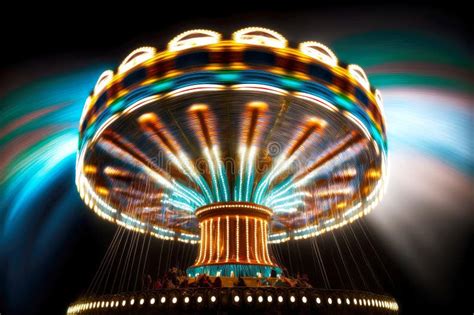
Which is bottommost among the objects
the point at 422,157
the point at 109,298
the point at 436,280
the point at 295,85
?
the point at 436,280

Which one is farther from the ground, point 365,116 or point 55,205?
point 365,116

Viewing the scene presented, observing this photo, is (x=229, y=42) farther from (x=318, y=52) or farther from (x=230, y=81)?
(x=318, y=52)

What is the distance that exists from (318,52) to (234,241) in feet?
16.0

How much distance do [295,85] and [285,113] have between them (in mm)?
1139

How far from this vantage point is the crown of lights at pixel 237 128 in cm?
739

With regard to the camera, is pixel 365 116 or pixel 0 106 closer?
pixel 365 116

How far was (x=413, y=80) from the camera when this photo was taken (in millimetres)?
12445

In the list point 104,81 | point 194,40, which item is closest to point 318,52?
point 194,40

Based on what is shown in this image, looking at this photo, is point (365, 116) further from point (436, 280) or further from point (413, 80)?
point (436, 280)

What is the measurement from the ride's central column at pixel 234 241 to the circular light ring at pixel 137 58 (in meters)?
4.07

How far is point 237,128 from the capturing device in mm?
9164

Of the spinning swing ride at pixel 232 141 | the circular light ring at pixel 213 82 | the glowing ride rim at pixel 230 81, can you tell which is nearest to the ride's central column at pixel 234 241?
the spinning swing ride at pixel 232 141

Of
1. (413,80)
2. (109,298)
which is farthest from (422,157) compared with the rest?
(109,298)

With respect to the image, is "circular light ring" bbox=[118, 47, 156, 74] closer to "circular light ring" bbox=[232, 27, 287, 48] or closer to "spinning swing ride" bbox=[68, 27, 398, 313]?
"spinning swing ride" bbox=[68, 27, 398, 313]
